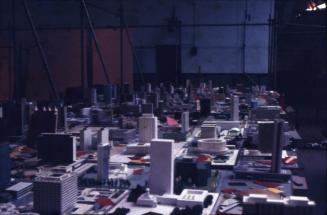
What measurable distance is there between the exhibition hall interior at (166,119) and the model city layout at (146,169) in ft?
0.03

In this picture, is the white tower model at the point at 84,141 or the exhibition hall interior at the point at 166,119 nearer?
the exhibition hall interior at the point at 166,119

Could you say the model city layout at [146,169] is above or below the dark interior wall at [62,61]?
below

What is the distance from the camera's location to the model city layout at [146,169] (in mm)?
2584

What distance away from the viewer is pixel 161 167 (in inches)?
115

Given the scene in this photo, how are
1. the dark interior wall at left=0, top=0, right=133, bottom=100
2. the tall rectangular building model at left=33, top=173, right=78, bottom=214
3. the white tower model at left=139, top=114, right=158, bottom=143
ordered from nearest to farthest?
1. the tall rectangular building model at left=33, top=173, right=78, bottom=214
2. the white tower model at left=139, top=114, right=158, bottom=143
3. the dark interior wall at left=0, top=0, right=133, bottom=100

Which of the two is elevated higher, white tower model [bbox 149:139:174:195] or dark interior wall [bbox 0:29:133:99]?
dark interior wall [bbox 0:29:133:99]

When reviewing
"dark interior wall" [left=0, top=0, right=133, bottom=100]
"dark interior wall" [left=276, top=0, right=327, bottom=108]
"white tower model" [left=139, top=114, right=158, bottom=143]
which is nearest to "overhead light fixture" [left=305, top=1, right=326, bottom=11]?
"dark interior wall" [left=276, top=0, right=327, bottom=108]

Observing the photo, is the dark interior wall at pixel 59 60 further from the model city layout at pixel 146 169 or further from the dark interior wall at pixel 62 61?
the model city layout at pixel 146 169

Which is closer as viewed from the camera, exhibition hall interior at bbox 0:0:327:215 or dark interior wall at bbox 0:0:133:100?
exhibition hall interior at bbox 0:0:327:215

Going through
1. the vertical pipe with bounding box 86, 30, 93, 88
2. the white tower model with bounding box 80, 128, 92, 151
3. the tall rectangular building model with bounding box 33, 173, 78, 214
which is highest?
the vertical pipe with bounding box 86, 30, 93, 88

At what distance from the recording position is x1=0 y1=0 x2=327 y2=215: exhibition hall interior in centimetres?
280

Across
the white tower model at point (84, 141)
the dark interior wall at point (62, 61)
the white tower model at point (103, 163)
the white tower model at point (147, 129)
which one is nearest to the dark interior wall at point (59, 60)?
the dark interior wall at point (62, 61)

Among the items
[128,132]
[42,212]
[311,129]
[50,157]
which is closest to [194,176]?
[42,212]

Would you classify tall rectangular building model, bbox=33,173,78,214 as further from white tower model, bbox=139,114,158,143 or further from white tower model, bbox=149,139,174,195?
white tower model, bbox=139,114,158,143
